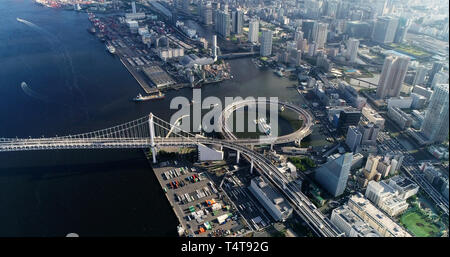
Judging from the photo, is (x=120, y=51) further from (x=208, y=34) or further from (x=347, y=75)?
(x=347, y=75)

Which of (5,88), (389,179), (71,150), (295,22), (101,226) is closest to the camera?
(101,226)

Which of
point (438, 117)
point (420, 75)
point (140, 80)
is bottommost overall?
point (140, 80)

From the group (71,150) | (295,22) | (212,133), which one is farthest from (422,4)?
(71,150)

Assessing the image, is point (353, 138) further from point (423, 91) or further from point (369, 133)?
point (423, 91)

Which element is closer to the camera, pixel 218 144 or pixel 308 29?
pixel 218 144

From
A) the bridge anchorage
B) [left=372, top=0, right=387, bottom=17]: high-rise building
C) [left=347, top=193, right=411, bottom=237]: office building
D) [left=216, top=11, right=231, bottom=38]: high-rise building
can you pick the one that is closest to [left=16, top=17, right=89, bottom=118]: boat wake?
the bridge anchorage

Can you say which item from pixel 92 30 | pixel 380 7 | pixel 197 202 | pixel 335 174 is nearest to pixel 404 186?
pixel 335 174
